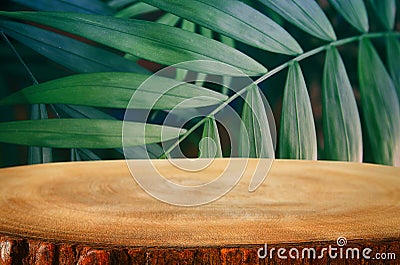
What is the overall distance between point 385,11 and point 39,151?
854 mm

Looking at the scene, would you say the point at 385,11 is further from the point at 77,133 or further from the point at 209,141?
the point at 77,133

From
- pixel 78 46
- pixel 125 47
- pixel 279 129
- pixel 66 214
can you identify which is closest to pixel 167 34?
pixel 125 47

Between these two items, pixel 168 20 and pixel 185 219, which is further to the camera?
pixel 168 20

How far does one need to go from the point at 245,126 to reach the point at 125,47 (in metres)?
0.29

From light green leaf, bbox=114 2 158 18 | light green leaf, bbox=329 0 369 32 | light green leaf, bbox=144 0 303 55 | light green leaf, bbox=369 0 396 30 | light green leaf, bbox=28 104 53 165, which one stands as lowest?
light green leaf, bbox=28 104 53 165

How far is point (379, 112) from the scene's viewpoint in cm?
134

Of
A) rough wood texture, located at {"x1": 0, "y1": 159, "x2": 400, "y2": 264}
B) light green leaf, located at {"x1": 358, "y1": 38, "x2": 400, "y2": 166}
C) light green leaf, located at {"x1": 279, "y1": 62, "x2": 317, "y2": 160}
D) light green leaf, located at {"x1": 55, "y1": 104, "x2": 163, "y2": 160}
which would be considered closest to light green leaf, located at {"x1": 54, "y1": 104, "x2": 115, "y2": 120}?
light green leaf, located at {"x1": 55, "y1": 104, "x2": 163, "y2": 160}

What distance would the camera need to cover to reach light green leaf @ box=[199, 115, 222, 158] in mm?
1208

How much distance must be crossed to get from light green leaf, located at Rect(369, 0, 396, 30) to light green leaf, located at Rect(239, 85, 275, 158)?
410mm

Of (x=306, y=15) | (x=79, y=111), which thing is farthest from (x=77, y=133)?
(x=306, y=15)

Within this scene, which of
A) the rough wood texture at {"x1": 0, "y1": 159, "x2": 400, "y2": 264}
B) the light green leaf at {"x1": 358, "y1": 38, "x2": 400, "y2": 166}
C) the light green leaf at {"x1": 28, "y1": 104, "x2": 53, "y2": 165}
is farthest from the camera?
the light green leaf at {"x1": 358, "y1": 38, "x2": 400, "y2": 166}

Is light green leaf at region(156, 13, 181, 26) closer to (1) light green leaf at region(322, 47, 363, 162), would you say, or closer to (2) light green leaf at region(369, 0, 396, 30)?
(1) light green leaf at region(322, 47, 363, 162)

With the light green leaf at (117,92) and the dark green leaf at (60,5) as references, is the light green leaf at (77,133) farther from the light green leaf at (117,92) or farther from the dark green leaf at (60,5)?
the dark green leaf at (60,5)

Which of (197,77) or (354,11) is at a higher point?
(354,11)
